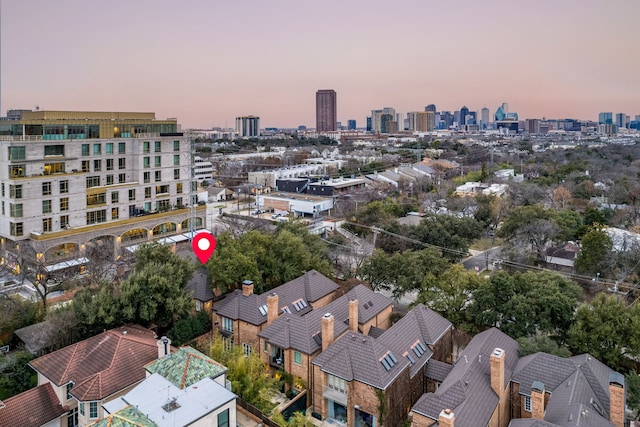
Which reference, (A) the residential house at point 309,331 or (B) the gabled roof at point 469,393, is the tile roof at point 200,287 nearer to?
(A) the residential house at point 309,331

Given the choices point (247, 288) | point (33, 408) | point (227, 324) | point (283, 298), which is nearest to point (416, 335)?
point (283, 298)

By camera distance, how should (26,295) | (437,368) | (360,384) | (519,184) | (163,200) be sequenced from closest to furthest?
(360,384), (437,368), (26,295), (163,200), (519,184)

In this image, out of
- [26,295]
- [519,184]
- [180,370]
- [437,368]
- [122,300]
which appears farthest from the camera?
[519,184]

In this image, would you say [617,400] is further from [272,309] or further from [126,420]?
[126,420]

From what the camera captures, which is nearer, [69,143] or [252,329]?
[252,329]

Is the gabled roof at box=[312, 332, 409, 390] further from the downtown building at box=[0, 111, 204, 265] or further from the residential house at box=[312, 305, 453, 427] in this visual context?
the downtown building at box=[0, 111, 204, 265]

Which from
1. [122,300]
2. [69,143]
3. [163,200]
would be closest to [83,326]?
[122,300]

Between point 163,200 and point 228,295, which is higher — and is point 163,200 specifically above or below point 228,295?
above

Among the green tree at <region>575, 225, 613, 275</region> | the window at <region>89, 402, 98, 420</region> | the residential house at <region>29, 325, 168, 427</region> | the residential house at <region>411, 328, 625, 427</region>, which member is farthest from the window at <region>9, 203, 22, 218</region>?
the green tree at <region>575, 225, 613, 275</region>

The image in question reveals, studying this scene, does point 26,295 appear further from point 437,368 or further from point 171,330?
point 437,368
